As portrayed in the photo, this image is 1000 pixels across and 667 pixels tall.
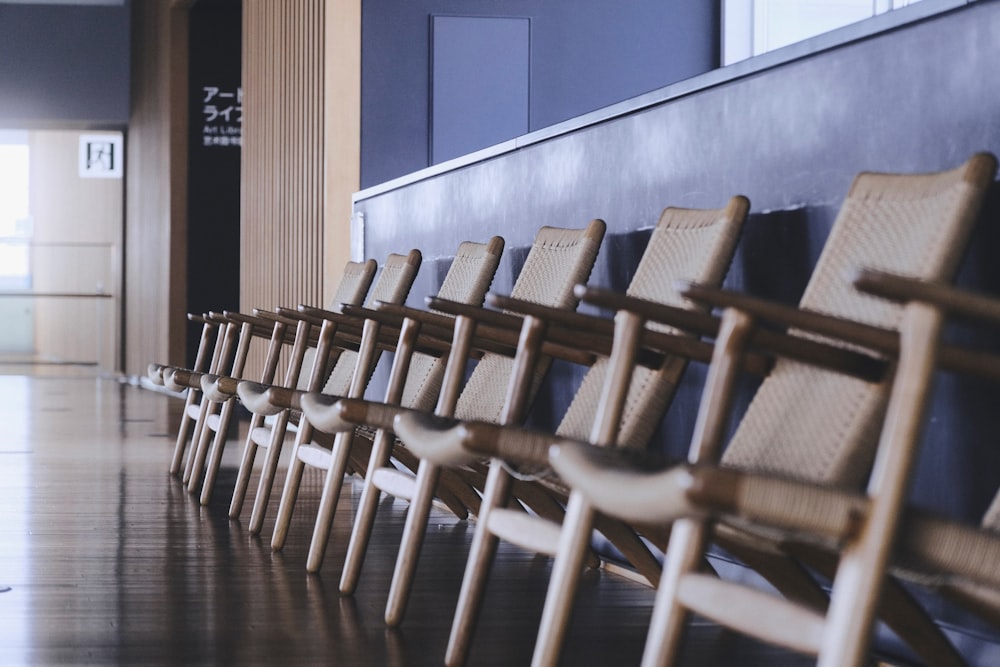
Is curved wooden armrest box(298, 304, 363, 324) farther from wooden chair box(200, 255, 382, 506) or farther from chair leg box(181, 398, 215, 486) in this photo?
chair leg box(181, 398, 215, 486)

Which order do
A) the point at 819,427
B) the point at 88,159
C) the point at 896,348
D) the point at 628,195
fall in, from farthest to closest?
the point at 88,159 < the point at 628,195 < the point at 819,427 < the point at 896,348

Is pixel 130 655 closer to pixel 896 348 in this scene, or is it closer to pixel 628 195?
pixel 896 348

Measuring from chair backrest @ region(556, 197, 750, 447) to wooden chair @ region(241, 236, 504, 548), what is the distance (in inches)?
20.6

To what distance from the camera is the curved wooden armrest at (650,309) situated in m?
2.02

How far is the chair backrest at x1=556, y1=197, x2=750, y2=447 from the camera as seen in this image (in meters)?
2.79

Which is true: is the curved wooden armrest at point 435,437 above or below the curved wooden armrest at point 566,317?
below

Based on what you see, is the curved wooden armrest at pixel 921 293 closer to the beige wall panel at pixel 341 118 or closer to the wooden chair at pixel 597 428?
the wooden chair at pixel 597 428

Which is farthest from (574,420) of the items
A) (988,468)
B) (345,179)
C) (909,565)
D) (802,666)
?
(345,179)

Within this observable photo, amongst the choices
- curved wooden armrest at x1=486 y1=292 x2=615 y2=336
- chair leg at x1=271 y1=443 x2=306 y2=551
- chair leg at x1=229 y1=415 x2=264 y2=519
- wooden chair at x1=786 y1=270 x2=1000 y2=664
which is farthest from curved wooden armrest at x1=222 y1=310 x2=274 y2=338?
wooden chair at x1=786 y1=270 x2=1000 y2=664

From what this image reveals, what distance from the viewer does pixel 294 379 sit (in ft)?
Result: 15.3

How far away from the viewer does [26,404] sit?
10891 millimetres

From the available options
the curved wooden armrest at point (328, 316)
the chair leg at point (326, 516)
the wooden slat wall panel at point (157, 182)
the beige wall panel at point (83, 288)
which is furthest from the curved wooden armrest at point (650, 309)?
the beige wall panel at point (83, 288)

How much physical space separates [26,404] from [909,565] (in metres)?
10.2

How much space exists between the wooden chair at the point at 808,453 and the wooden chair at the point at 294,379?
161 cm
